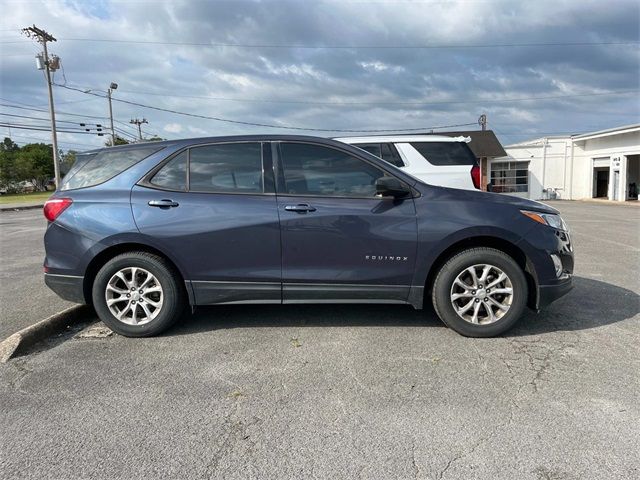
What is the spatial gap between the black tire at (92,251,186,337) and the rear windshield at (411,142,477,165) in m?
5.61

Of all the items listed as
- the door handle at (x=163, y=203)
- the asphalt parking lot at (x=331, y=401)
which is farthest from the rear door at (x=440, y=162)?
the door handle at (x=163, y=203)

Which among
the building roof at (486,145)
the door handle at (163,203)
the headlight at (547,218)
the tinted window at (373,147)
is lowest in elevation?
the headlight at (547,218)

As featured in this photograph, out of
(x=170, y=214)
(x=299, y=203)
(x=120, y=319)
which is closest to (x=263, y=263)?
(x=299, y=203)

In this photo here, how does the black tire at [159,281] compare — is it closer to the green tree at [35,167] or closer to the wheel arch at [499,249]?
the wheel arch at [499,249]

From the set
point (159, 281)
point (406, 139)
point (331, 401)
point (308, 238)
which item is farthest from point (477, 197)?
point (406, 139)

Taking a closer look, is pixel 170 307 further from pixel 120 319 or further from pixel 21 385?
pixel 21 385

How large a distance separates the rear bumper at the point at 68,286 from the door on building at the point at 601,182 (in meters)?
38.3

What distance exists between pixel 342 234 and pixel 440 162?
4.97 metres

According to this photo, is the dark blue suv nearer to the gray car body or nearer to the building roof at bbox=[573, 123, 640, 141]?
the gray car body

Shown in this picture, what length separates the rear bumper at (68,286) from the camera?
14.2ft

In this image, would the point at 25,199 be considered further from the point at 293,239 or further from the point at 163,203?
the point at 293,239

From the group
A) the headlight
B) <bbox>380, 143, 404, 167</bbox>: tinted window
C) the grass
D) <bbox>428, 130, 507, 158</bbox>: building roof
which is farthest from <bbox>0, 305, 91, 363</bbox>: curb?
the grass

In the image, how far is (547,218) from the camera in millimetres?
4270

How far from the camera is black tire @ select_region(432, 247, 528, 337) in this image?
4.12m
